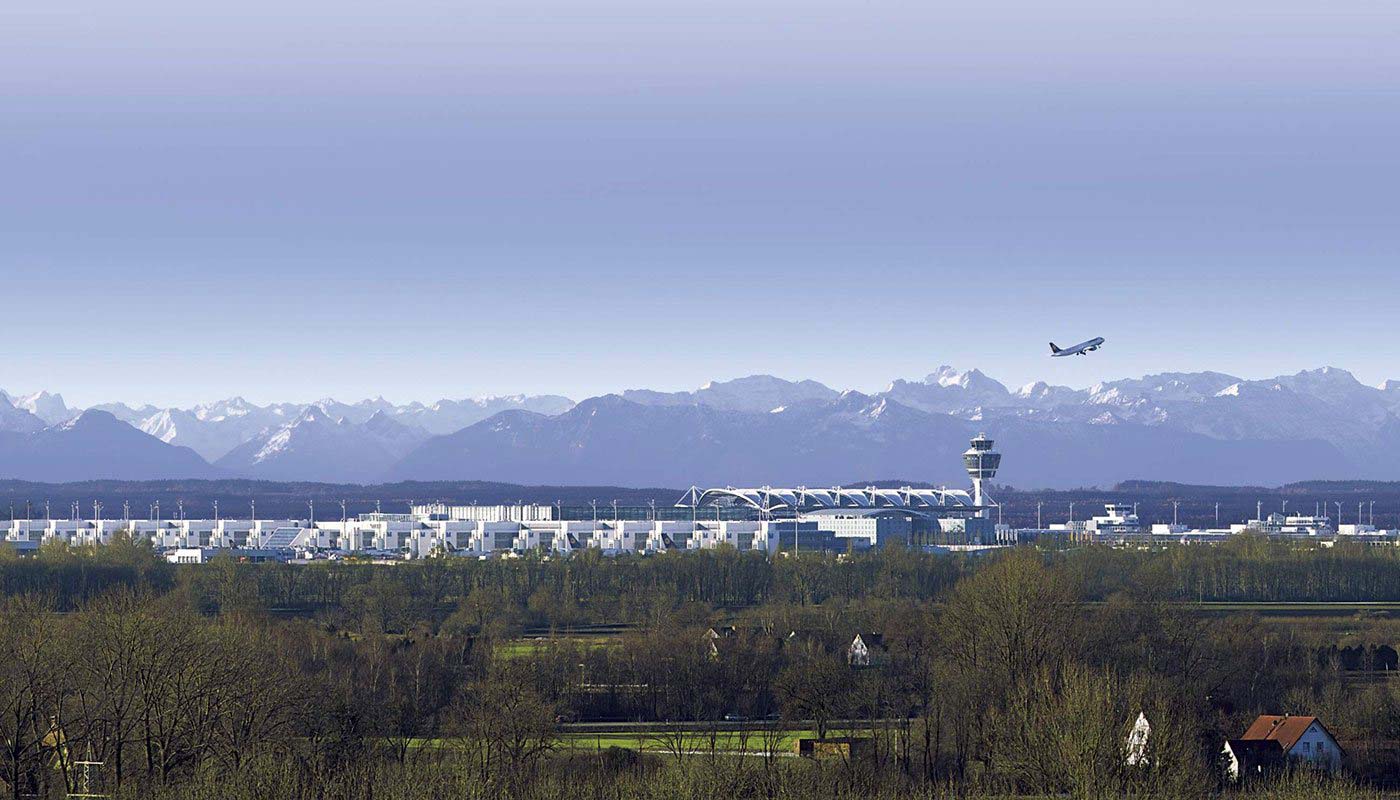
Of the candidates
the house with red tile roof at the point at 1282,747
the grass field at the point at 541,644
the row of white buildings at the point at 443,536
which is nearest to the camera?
the house with red tile roof at the point at 1282,747

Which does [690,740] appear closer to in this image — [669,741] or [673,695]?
[669,741]

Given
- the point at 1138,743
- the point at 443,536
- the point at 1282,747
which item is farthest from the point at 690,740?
the point at 443,536

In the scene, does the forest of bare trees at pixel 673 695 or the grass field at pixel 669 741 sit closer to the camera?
the forest of bare trees at pixel 673 695

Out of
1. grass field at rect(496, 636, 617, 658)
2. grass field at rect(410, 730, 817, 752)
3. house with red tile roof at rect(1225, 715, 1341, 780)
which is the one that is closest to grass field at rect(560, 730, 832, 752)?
grass field at rect(410, 730, 817, 752)

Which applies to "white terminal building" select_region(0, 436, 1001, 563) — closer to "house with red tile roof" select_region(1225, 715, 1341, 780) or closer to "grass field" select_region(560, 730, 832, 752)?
"grass field" select_region(560, 730, 832, 752)

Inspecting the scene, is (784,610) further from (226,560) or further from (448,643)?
(226,560)

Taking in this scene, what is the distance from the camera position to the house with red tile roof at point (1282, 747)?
54.3 meters

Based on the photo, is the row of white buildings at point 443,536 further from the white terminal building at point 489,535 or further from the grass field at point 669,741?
the grass field at point 669,741

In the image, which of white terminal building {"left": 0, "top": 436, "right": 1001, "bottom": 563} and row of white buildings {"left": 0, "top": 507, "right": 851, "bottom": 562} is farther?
white terminal building {"left": 0, "top": 436, "right": 1001, "bottom": 563}

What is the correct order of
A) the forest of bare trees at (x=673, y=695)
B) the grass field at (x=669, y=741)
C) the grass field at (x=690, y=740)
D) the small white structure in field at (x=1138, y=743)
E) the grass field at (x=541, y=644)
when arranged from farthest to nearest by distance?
1. the grass field at (x=541, y=644)
2. the grass field at (x=690, y=740)
3. the grass field at (x=669, y=741)
4. the forest of bare trees at (x=673, y=695)
5. the small white structure in field at (x=1138, y=743)

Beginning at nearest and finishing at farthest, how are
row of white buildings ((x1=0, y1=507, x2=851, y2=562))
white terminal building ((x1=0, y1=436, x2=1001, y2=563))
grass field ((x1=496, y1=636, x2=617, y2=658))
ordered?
grass field ((x1=496, y1=636, x2=617, y2=658)) → row of white buildings ((x1=0, y1=507, x2=851, y2=562)) → white terminal building ((x1=0, y1=436, x2=1001, y2=563))

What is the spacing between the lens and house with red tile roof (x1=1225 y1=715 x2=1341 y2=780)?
2138 inches

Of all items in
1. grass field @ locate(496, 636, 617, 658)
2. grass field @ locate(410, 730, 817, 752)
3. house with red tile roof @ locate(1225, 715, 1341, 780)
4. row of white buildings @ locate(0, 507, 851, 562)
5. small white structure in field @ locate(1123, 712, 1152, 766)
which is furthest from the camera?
row of white buildings @ locate(0, 507, 851, 562)

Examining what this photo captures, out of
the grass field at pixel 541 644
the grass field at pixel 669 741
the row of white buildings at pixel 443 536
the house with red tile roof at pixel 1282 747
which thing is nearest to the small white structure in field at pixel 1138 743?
the house with red tile roof at pixel 1282 747
